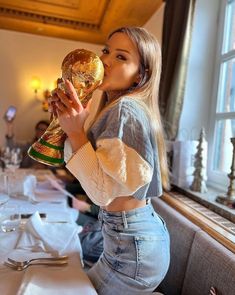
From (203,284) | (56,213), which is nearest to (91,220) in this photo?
(56,213)

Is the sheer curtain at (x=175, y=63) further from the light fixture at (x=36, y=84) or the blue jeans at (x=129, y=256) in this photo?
the light fixture at (x=36, y=84)

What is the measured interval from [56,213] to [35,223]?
21cm

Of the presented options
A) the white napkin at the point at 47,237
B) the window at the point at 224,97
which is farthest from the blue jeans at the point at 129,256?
the window at the point at 224,97

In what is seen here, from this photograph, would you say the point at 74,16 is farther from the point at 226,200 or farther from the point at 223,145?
the point at 226,200

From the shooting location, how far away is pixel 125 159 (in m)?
0.55

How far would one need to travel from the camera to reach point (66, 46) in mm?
3422

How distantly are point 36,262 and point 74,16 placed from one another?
2.78m

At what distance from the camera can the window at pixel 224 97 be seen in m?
1.45

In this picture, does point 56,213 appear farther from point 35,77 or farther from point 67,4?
point 35,77

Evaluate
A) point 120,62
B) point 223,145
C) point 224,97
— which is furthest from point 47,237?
point 224,97

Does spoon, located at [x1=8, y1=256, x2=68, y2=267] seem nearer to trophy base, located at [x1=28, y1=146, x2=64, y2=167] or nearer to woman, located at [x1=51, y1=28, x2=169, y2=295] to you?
woman, located at [x1=51, y1=28, x2=169, y2=295]

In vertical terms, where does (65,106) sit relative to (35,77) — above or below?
below

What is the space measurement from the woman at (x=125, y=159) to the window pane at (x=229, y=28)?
96 centimetres

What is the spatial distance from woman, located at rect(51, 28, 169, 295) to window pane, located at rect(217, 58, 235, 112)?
0.85 m
